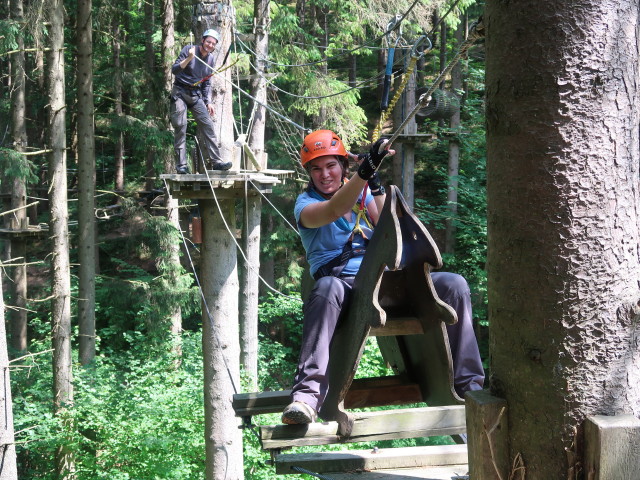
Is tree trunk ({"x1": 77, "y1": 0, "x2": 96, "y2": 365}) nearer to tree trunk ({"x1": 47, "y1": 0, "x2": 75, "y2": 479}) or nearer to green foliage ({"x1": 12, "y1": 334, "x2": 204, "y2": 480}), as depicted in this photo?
tree trunk ({"x1": 47, "y1": 0, "x2": 75, "y2": 479})

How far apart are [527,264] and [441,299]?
1.74 m

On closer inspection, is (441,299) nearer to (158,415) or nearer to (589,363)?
(589,363)

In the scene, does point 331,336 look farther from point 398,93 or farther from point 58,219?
point 58,219

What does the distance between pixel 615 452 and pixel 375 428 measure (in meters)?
1.47

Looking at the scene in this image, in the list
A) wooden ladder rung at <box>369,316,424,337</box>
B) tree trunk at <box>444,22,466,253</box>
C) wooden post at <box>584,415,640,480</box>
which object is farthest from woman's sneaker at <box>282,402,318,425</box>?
tree trunk at <box>444,22,466,253</box>

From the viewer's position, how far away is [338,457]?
249 cm

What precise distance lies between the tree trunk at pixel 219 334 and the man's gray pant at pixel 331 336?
5.31 metres

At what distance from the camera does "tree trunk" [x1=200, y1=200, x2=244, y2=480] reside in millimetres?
8430

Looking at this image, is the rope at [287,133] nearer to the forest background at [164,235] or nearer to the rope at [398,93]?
the forest background at [164,235]

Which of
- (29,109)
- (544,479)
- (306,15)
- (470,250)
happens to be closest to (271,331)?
(470,250)

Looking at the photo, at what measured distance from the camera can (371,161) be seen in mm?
2902

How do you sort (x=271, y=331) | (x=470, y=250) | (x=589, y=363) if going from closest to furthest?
(x=589, y=363)
(x=470, y=250)
(x=271, y=331)

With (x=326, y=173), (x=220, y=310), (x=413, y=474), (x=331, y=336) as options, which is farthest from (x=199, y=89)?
(x=413, y=474)

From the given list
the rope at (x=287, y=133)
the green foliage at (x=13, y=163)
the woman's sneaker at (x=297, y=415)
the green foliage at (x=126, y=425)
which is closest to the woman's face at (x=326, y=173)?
the woman's sneaker at (x=297, y=415)
